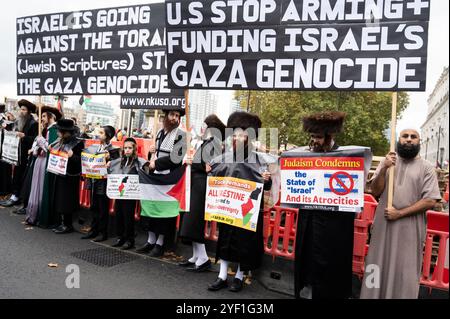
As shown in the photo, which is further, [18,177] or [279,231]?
[18,177]

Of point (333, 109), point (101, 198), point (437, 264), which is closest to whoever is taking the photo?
point (437, 264)

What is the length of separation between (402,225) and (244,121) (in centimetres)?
200

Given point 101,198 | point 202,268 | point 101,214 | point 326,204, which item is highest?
point 326,204

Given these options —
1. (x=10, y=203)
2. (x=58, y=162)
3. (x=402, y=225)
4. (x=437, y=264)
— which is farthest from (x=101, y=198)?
(x=437, y=264)

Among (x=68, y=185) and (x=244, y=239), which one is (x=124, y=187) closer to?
(x=68, y=185)

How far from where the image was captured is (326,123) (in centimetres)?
387

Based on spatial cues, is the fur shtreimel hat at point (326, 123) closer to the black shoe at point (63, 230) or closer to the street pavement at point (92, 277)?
the street pavement at point (92, 277)

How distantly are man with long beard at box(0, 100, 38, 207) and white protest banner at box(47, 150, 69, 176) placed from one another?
Result: 1.60 m

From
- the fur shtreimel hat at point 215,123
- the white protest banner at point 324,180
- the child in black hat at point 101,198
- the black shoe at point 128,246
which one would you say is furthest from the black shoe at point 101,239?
the white protest banner at point 324,180

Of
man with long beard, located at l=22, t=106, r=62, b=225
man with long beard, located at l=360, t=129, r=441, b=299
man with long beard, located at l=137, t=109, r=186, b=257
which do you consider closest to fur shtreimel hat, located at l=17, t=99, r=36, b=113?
man with long beard, located at l=22, t=106, r=62, b=225

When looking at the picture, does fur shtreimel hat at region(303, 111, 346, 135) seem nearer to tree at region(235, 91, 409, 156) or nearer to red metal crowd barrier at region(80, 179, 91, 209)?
red metal crowd barrier at region(80, 179, 91, 209)

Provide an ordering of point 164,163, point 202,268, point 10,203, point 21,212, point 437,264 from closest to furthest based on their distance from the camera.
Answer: point 437,264
point 202,268
point 164,163
point 21,212
point 10,203

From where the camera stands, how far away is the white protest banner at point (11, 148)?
25.7ft
